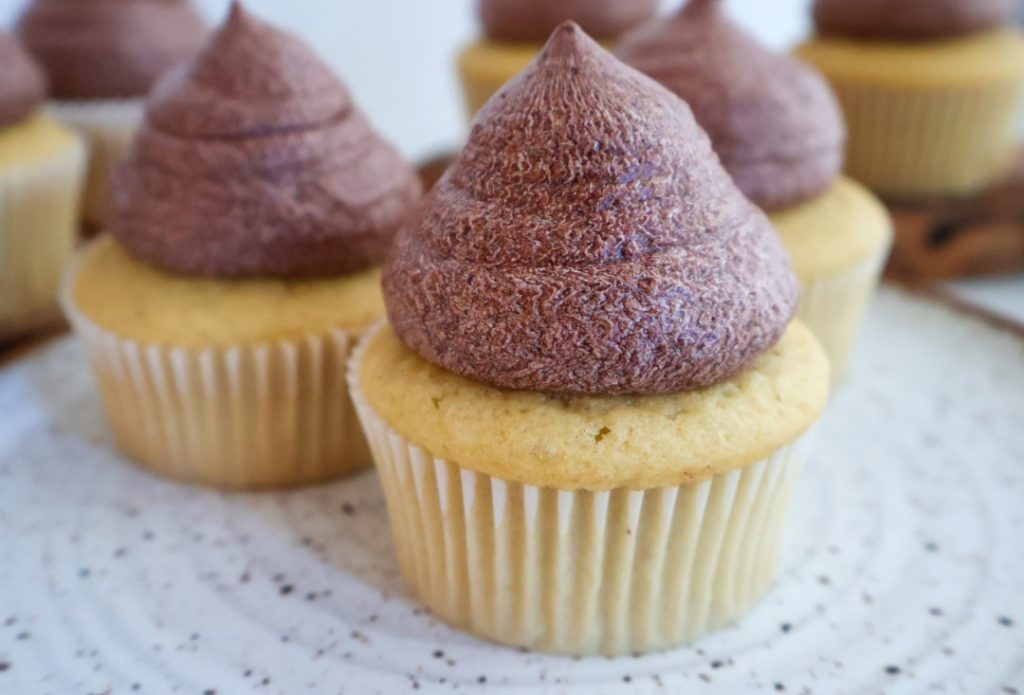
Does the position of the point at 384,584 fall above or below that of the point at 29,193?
below

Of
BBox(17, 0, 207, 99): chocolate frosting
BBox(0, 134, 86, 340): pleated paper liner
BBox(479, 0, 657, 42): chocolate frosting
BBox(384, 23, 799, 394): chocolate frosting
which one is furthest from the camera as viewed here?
BBox(479, 0, 657, 42): chocolate frosting

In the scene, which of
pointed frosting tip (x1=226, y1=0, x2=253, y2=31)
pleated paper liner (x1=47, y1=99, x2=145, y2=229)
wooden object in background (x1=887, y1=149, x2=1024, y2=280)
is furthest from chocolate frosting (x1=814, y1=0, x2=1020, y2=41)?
pleated paper liner (x1=47, y1=99, x2=145, y2=229)

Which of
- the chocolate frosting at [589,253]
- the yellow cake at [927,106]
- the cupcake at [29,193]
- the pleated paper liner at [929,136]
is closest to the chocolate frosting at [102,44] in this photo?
the cupcake at [29,193]

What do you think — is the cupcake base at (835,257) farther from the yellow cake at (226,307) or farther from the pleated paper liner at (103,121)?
the pleated paper liner at (103,121)

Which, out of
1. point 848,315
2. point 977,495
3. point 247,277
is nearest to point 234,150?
point 247,277

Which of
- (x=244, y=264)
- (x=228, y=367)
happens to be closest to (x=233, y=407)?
(x=228, y=367)

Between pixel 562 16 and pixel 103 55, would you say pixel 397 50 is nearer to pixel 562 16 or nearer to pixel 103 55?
pixel 562 16

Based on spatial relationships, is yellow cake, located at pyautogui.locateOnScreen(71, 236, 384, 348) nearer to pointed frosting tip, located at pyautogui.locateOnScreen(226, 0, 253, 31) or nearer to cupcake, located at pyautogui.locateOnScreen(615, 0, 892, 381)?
pointed frosting tip, located at pyautogui.locateOnScreen(226, 0, 253, 31)
